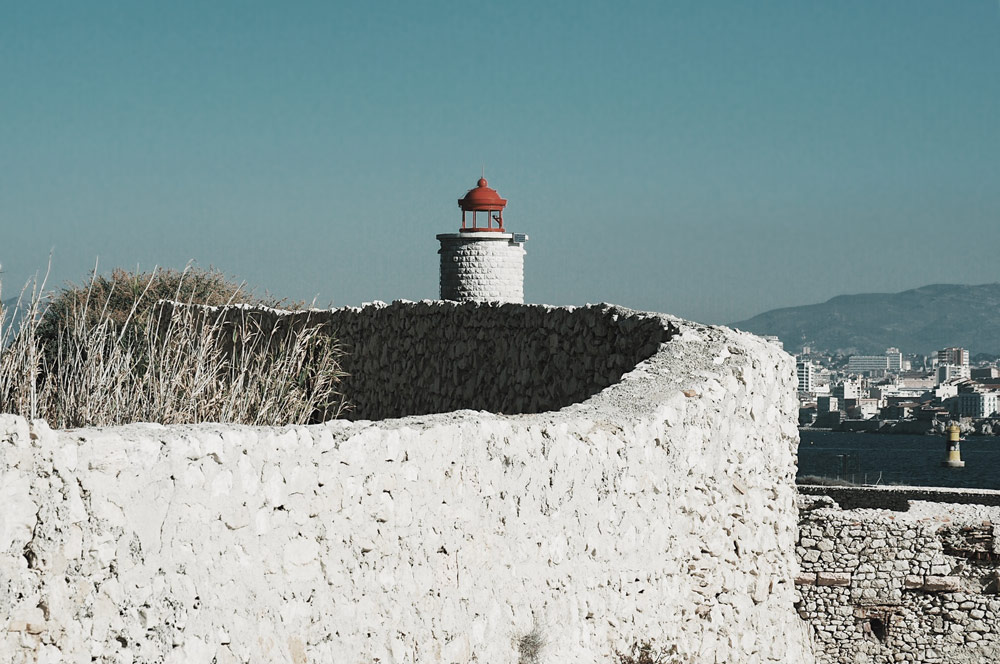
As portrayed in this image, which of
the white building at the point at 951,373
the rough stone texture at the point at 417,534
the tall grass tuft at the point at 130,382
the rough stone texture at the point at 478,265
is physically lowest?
the rough stone texture at the point at 417,534

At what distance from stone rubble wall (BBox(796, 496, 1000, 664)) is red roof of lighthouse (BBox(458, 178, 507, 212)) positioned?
55.2 ft

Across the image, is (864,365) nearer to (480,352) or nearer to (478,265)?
(478,265)

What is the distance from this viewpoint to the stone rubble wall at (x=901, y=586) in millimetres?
11273

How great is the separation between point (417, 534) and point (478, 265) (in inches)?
876

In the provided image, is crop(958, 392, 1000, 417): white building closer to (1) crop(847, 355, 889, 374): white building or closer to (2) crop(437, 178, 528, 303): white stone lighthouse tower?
(1) crop(847, 355, 889, 374): white building

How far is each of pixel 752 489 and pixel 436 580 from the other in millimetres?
2560

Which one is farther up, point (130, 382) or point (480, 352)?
point (480, 352)

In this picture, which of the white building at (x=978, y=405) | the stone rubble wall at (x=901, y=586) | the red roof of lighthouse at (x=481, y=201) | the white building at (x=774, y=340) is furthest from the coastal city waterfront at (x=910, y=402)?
the white building at (x=774, y=340)

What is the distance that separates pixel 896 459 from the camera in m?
81.2

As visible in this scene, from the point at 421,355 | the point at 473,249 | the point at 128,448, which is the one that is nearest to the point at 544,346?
the point at 421,355

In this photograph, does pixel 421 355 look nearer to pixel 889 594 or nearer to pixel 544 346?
pixel 544 346

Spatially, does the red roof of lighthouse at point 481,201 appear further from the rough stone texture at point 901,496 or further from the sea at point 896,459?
the sea at point 896,459

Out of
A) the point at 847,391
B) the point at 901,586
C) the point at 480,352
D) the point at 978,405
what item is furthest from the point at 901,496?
the point at 847,391

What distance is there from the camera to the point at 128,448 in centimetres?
321
